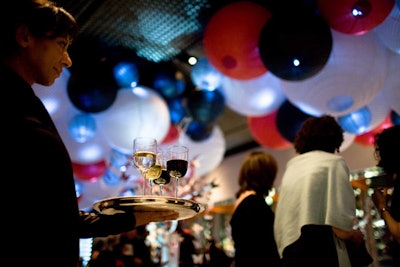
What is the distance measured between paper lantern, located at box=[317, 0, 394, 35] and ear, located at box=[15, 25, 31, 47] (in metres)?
1.81

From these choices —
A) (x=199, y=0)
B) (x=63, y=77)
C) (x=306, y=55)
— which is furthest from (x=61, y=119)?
(x=306, y=55)

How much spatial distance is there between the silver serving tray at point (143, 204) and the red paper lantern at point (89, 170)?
8.52ft

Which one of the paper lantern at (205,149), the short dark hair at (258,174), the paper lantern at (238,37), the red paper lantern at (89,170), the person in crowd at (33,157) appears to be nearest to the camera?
the person in crowd at (33,157)

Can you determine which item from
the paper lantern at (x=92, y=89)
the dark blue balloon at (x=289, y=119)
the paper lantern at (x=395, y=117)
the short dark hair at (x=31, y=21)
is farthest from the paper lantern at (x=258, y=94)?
the short dark hair at (x=31, y=21)

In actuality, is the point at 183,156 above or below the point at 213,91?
below

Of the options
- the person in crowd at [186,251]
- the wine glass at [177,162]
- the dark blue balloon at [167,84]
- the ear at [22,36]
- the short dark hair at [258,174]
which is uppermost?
the dark blue balloon at [167,84]

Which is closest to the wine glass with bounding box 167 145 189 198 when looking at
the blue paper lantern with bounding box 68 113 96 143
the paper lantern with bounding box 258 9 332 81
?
the paper lantern with bounding box 258 9 332 81

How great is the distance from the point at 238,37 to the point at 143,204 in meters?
1.67

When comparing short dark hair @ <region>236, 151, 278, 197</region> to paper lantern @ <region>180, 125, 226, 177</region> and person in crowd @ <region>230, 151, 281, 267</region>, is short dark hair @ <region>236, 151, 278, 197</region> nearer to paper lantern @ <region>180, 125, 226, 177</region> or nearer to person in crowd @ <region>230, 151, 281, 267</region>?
person in crowd @ <region>230, 151, 281, 267</region>

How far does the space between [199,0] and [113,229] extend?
2538 mm

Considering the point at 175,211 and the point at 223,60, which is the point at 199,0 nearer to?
the point at 223,60

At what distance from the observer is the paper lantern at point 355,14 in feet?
6.99

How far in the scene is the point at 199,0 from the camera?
318 centimetres

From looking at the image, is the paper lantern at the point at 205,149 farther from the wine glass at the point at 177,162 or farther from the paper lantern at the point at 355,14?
the wine glass at the point at 177,162
